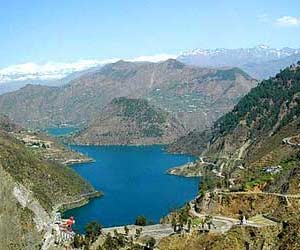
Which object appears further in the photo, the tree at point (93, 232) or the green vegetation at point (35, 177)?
the green vegetation at point (35, 177)

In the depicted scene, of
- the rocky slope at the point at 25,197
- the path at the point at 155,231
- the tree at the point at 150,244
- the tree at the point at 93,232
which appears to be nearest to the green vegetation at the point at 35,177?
the rocky slope at the point at 25,197

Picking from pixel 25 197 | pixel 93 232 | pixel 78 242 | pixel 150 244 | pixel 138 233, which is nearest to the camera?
pixel 150 244

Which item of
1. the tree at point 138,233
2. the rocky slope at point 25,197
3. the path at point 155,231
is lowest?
the rocky slope at point 25,197

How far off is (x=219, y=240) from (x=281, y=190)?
21436 mm

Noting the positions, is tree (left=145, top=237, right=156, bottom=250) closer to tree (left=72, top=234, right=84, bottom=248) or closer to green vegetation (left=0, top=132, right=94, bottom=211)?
tree (left=72, top=234, right=84, bottom=248)

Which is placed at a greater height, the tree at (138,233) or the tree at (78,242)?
the tree at (138,233)

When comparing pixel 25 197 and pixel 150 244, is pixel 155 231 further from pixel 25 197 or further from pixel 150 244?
pixel 25 197

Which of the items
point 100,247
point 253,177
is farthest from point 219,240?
point 253,177

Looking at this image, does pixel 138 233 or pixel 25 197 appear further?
pixel 25 197

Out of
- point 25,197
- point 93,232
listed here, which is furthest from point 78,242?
point 25,197

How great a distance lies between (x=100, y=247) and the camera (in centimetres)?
10219

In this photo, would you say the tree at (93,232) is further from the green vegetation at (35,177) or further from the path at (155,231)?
the green vegetation at (35,177)

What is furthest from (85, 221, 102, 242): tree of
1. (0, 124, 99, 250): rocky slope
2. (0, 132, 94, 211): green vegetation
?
(0, 132, 94, 211): green vegetation

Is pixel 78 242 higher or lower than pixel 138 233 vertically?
lower
